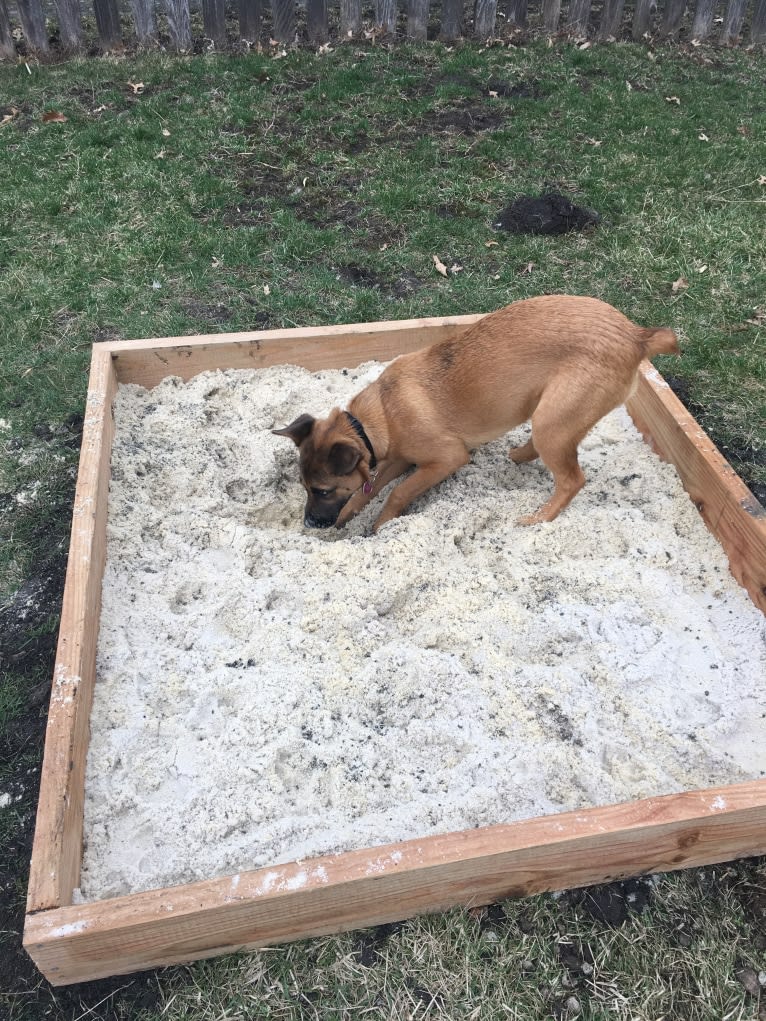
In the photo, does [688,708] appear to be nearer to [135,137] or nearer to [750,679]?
[750,679]

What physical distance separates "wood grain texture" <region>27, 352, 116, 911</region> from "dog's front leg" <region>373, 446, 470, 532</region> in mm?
1412

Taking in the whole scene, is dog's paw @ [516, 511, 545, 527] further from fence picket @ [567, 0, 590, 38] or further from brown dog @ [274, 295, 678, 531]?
fence picket @ [567, 0, 590, 38]

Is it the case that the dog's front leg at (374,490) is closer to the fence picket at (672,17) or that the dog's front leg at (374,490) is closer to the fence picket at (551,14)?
the fence picket at (551,14)

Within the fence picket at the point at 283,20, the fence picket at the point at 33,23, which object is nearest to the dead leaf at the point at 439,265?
the fence picket at the point at 283,20

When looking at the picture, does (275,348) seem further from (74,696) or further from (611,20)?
(611,20)

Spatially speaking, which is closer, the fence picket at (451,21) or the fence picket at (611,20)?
the fence picket at (451,21)

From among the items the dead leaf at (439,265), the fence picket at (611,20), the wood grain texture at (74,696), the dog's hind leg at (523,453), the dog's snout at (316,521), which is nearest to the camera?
the wood grain texture at (74,696)

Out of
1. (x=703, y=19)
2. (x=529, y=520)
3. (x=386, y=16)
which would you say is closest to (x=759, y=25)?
(x=703, y=19)

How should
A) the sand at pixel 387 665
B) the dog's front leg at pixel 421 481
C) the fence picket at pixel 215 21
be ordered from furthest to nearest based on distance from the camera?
the fence picket at pixel 215 21 → the dog's front leg at pixel 421 481 → the sand at pixel 387 665

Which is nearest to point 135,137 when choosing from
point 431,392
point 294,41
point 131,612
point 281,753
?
point 294,41

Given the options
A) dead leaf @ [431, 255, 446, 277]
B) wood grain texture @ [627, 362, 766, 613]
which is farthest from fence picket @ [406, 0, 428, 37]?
wood grain texture @ [627, 362, 766, 613]

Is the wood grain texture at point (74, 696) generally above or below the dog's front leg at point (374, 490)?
above

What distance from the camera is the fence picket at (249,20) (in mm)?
Result: 8641

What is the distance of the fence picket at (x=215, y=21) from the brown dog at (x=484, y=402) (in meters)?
7.14
